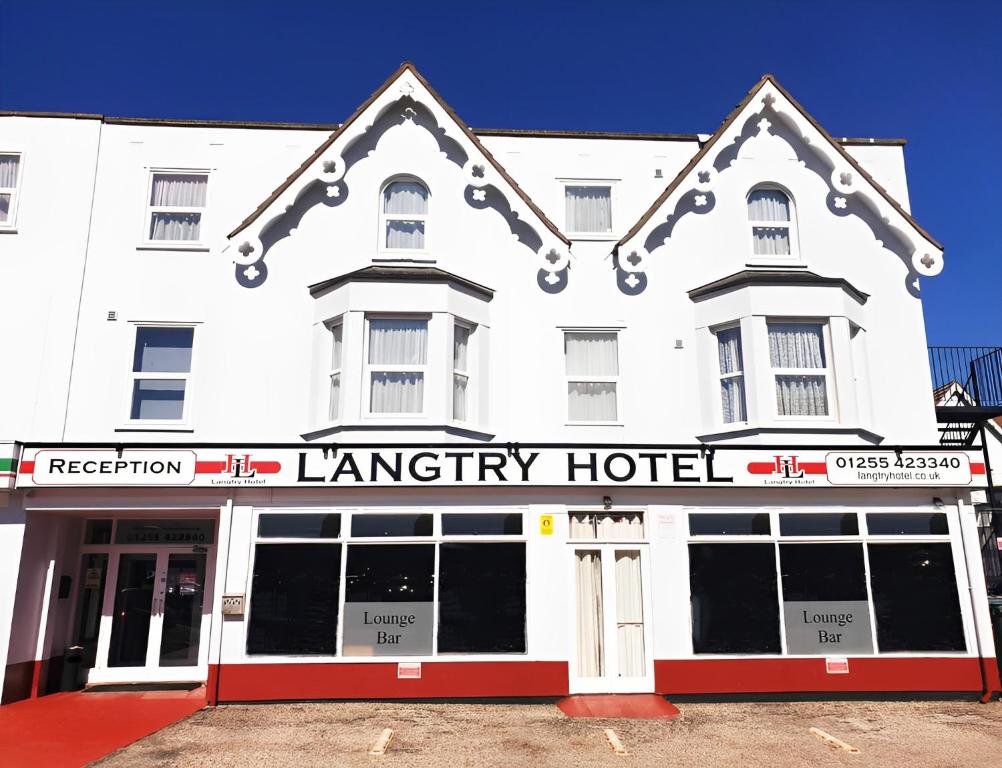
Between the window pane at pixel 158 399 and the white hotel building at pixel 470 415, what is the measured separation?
0.07m

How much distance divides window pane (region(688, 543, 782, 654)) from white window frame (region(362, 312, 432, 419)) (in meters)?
5.06

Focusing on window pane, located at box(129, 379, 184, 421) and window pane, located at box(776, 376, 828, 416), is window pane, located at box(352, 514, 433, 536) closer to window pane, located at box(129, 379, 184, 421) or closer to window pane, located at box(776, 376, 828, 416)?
window pane, located at box(129, 379, 184, 421)

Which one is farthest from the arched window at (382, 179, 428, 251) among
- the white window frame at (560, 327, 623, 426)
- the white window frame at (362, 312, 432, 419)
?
the white window frame at (560, 327, 623, 426)

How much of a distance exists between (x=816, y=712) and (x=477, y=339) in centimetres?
780

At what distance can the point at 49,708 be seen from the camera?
11359 millimetres

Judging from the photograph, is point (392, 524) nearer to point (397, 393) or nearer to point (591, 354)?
point (397, 393)

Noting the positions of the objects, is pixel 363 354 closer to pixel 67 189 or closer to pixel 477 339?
pixel 477 339

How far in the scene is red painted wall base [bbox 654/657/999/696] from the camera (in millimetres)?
11766

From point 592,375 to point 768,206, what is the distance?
477 cm

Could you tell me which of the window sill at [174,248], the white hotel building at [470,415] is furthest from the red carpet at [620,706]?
the window sill at [174,248]

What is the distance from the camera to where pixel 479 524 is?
1220 centimetres

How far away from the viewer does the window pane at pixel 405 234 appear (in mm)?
13734

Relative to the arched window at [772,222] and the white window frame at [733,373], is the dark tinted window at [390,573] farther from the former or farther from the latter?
the arched window at [772,222]

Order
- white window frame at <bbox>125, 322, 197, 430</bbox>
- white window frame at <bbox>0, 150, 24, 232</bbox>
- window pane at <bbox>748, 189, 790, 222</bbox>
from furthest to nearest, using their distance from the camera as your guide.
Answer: window pane at <bbox>748, 189, 790, 222</bbox>
white window frame at <bbox>0, 150, 24, 232</bbox>
white window frame at <bbox>125, 322, 197, 430</bbox>
